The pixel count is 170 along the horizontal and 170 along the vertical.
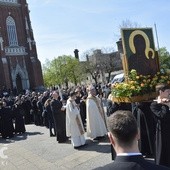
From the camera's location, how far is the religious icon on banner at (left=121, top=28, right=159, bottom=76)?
31.6 ft

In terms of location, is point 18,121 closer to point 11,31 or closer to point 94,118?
point 94,118

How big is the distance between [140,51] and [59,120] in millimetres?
4765

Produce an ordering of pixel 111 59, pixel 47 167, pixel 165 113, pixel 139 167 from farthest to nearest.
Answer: pixel 111 59 < pixel 47 167 < pixel 165 113 < pixel 139 167

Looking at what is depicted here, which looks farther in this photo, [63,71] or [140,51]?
[63,71]

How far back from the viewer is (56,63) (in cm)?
8200

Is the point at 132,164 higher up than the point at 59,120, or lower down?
higher up

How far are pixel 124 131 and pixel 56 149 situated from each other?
9.52 m

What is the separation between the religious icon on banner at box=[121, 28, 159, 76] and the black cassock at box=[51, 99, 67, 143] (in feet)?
13.8

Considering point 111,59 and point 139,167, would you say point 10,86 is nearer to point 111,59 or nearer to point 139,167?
point 111,59

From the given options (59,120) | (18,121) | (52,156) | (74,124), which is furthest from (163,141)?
(18,121)

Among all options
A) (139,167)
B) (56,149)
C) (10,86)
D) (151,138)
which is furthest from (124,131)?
(10,86)

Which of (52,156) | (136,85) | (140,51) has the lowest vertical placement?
(52,156)

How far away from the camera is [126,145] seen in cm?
264

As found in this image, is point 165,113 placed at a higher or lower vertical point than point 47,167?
higher
